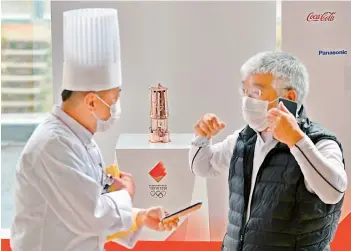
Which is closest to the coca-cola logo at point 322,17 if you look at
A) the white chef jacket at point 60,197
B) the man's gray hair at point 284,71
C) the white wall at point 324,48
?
the white wall at point 324,48

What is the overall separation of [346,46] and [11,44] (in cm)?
200

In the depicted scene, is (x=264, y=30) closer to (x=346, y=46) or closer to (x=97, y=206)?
(x=346, y=46)

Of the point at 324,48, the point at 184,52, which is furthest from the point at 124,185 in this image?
the point at 324,48

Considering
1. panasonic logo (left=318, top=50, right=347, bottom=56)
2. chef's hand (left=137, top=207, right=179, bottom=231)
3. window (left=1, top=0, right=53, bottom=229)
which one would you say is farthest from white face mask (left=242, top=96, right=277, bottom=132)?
window (left=1, top=0, right=53, bottom=229)

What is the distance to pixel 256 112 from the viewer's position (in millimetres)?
2789

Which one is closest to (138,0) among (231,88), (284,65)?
(231,88)

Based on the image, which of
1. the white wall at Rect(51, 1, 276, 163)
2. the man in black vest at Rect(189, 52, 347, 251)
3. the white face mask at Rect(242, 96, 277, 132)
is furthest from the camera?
the white wall at Rect(51, 1, 276, 163)

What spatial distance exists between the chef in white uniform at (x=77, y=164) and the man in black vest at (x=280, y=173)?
18.7 inches

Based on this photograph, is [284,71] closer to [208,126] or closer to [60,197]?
[208,126]

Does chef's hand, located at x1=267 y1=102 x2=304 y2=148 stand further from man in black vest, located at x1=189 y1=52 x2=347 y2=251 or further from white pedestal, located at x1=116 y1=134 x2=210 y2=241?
white pedestal, located at x1=116 y1=134 x2=210 y2=241

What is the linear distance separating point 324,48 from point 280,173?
1.39 metres

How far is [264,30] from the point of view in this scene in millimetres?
4035

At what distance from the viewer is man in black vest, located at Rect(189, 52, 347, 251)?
2555mm

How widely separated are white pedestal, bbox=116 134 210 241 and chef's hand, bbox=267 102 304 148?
1.20 meters
